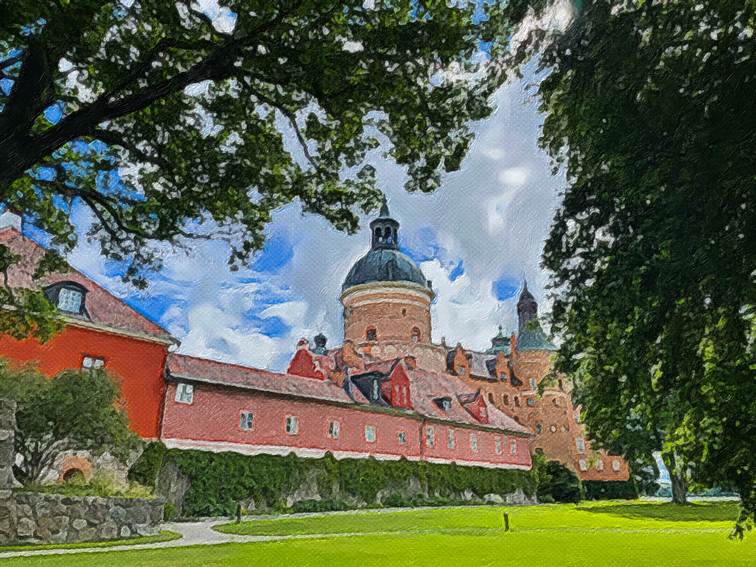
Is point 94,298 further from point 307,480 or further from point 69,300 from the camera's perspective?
point 307,480

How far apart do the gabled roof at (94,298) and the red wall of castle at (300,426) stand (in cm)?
318

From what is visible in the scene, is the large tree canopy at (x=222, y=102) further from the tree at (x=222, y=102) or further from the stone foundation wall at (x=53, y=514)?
the stone foundation wall at (x=53, y=514)

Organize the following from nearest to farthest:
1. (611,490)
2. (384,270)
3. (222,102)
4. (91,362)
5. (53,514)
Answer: (222,102) → (53,514) → (91,362) → (611,490) → (384,270)

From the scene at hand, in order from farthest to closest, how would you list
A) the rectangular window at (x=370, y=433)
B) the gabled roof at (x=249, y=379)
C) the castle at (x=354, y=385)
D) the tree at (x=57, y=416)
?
the rectangular window at (x=370, y=433), the gabled roof at (x=249, y=379), the castle at (x=354, y=385), the tree at (x=57, y=416)

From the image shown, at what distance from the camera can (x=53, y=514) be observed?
16266mm

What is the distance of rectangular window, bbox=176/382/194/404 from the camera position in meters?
30.5

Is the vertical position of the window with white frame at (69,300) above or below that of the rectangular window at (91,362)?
above

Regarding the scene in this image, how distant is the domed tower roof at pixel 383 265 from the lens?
207 ft

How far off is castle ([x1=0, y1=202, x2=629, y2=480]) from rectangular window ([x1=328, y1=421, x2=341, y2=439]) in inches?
3.3

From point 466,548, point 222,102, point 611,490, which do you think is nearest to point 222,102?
point 222,102

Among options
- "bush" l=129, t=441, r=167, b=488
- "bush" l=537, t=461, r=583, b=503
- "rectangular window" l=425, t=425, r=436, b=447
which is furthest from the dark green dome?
"bush" l=129, t=441, r=167, b=488

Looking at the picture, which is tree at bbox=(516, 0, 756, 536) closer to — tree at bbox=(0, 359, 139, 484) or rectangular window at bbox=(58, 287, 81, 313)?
tree at bbox=(0, 359, 139, 484)

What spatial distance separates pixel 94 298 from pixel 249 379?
9555 mm

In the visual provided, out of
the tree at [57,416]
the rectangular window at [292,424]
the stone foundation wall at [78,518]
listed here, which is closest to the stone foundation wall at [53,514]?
the stone foundation wall at [78,518]
